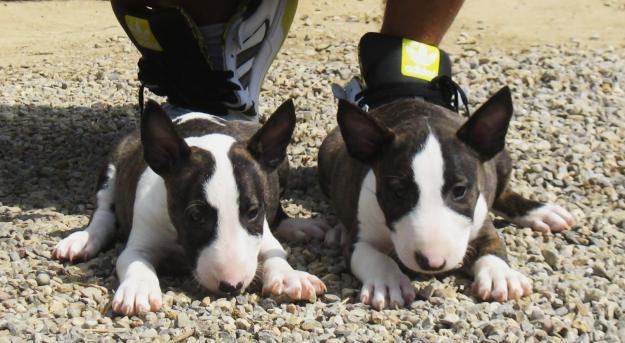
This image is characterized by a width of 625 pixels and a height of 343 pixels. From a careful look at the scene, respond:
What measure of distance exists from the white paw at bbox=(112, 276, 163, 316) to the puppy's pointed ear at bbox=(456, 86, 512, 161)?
56.2 inches

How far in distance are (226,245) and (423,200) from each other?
31.3 inches

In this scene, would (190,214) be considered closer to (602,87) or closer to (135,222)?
(135,222)

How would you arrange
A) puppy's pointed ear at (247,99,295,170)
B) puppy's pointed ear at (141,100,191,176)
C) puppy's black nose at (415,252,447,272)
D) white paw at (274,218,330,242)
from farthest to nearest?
white paw at (274,218,330,242), puppy's pointed ear at (247,99,295,170), puppy's pointed ear at (141,100,191,176), puppy's black nose at (415,252,447,272)

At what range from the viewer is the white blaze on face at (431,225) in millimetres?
4156

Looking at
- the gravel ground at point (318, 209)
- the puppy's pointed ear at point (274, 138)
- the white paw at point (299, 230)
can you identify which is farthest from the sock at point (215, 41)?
the puppy's pointed ear at point (274, 138)

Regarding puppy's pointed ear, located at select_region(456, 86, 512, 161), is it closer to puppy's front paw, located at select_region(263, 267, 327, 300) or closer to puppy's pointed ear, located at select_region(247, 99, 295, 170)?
puppy's pointed ear, located at select_region(247, 99, 295, 170)

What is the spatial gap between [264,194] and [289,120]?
34cm

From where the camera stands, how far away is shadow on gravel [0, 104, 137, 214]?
584 cm

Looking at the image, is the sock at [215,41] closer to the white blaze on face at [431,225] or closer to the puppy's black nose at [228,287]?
the white blaze on face at [431,225]

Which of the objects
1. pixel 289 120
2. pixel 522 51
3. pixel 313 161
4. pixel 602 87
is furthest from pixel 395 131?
pixel 522 51

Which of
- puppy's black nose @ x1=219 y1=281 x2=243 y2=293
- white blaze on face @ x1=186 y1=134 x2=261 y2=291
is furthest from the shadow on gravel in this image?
puppy's black nose @ x1=219 y1=281 x2=243 y2=293

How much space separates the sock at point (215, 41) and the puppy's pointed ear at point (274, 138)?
1.47 meters

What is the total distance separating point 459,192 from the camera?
4.32 m

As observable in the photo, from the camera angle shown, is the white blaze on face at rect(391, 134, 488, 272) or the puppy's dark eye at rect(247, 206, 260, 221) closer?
the white blaze on face at rect(391, 134, 488, 272)
